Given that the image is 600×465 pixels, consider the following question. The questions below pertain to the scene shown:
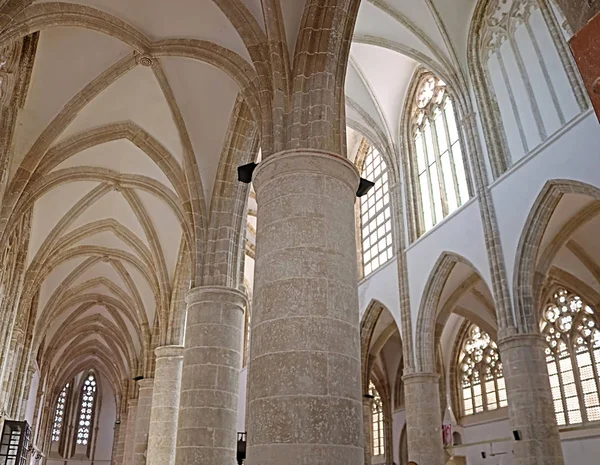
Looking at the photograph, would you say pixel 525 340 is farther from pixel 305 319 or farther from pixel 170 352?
pixel 170 352

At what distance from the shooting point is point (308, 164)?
648 centimetres

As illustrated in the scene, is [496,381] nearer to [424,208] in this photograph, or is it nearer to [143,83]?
[424,208]

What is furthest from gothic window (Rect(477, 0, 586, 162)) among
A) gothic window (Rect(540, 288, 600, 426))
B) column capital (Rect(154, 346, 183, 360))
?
column capital (Rect(154, 346, 183, 360))

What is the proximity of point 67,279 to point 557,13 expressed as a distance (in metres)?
17.4

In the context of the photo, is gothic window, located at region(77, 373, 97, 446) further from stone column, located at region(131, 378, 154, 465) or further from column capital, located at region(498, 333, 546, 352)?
column capital, located at region(498, 333, 546, 352)

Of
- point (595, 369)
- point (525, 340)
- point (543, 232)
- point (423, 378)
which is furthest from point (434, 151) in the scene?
point (595, 369)

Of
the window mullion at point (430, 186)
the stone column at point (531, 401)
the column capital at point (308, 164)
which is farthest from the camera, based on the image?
the window mullion at point (430, 186)

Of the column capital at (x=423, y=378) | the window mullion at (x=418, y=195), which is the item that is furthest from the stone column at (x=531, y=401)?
the window mullion at (x=418, y=195)

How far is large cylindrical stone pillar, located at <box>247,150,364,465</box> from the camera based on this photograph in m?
5.25

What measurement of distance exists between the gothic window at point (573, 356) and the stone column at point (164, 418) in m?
9.52

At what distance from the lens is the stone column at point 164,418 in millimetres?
13711

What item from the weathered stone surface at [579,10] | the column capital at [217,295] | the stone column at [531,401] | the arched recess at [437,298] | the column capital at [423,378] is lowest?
the stone column at [531,401]

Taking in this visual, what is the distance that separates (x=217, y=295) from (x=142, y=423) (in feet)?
30.2

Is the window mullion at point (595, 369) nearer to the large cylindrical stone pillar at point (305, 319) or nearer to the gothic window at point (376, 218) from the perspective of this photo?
the gothic window at point (376, 218)
